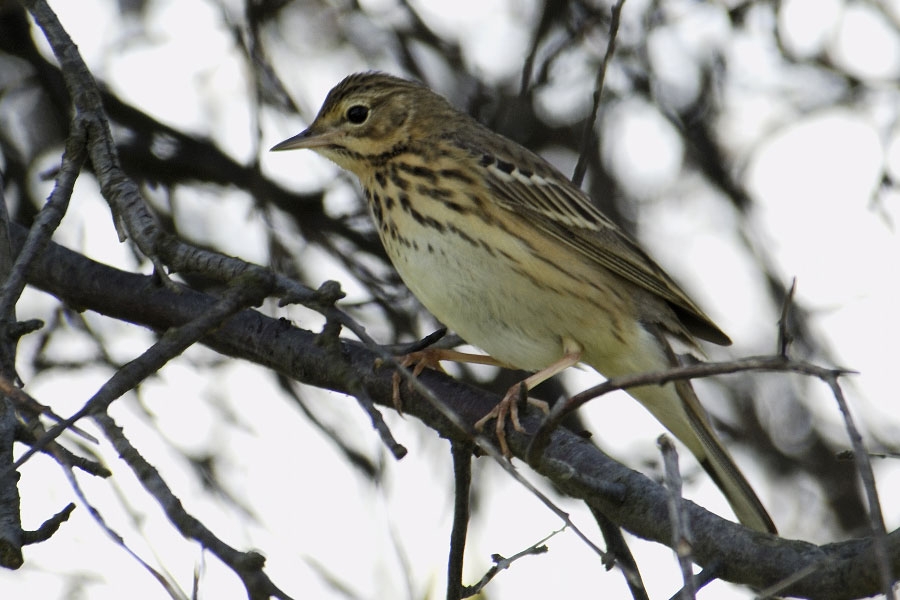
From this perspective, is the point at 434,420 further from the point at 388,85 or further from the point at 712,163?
the point at 712,163

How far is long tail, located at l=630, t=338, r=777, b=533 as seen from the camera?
549 cm

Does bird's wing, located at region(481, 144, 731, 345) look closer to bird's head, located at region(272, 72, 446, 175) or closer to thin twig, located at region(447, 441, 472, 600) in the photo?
bird's head, located at region(272, 72, 446, 175)

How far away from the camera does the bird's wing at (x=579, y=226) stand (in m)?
5.80

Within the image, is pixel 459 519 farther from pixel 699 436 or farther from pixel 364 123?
pixel 364 123

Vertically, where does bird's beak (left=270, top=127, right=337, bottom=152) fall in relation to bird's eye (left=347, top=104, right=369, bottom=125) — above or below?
below

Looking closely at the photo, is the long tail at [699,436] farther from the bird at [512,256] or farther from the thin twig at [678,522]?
the thin twig at [678,522]

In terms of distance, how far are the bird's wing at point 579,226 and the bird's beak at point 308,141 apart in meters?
0.81

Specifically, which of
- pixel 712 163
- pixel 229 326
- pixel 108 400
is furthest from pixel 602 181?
pixel 108 400

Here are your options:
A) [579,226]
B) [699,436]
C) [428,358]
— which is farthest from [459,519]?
[579,226]

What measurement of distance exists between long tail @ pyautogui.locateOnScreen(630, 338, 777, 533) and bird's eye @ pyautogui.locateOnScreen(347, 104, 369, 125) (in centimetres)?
194

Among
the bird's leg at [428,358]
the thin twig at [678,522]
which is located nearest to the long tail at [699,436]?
the bird's leg at [428,358]

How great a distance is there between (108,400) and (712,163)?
5351 mm

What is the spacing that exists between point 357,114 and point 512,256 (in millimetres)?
1320

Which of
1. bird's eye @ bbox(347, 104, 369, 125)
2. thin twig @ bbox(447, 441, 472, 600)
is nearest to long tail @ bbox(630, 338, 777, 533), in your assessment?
thin twig @ bbox(447, 441, 472, 600)
